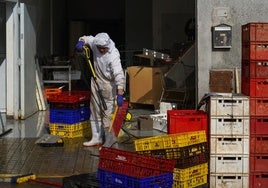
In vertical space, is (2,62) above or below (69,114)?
above

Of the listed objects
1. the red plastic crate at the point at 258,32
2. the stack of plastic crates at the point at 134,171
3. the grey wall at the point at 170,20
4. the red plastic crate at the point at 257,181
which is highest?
the grey wall at the point at 170,20

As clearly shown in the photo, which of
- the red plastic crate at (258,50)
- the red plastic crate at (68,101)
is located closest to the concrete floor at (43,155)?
the red plastic crate at (68,101)

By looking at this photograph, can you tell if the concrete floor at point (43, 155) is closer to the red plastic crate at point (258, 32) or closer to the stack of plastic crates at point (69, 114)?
the stack of plastic crates at point (69, 114)

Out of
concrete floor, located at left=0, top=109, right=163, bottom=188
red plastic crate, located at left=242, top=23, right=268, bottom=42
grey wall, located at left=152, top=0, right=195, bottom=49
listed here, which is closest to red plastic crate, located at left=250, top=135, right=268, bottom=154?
red plastic crate, located at left=242, top=23, right=268, bottom=42

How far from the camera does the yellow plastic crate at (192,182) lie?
6312mm

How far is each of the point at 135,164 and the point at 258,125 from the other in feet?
6.36

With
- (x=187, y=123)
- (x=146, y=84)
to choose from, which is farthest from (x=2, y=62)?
(x=187, y=123)

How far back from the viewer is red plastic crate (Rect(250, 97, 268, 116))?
6.78 metres

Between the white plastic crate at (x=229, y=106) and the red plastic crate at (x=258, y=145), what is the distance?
12.5 inches

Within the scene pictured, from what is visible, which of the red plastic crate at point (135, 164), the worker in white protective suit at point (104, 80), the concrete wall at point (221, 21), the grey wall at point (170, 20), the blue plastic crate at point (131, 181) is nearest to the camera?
the blue plastic crate at point (131, 181)

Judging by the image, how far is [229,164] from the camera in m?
6.77

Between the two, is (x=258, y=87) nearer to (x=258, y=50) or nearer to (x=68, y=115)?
(x=258, y=50)

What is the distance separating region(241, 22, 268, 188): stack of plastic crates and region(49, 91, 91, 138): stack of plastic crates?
3773 mm

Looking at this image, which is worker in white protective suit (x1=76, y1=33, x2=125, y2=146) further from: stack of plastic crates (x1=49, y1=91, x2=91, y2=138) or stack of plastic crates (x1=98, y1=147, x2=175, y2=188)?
stack of plastic crates (x1=98, y1=147, x2=175, y2=188)
